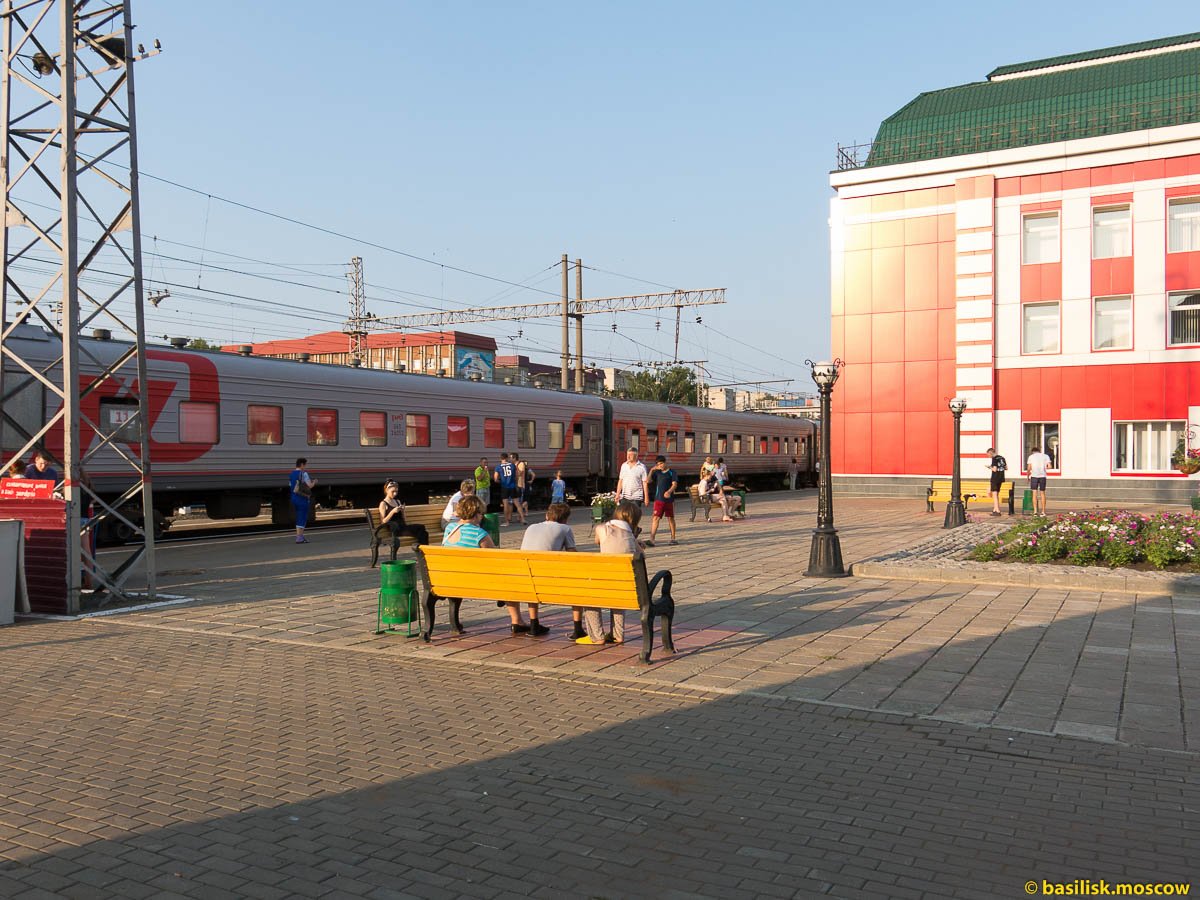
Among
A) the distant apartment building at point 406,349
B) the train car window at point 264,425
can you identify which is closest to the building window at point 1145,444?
the train car window at point 264,425

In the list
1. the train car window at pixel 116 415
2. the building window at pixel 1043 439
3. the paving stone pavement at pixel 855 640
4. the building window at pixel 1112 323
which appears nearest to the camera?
the paving stone pavement at pixel 855 640

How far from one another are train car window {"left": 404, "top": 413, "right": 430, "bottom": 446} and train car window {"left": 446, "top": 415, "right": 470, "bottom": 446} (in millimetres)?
846

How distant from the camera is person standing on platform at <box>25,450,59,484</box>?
42.3 ft

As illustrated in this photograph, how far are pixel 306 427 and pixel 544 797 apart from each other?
17748mm

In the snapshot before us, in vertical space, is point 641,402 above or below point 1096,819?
above

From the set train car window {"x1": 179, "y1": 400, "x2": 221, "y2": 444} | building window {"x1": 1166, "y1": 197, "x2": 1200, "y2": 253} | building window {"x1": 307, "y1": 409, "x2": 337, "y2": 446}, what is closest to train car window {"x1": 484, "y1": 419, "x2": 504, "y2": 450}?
building window {"x1": 307, "y1": 409, "x2": 337, "y2": 446}

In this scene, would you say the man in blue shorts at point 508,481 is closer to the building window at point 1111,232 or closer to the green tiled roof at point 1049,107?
the green tiled roof at point 1049,107

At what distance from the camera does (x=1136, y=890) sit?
4023mm

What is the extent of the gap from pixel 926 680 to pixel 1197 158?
89.9 feet

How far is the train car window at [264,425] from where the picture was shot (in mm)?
20420

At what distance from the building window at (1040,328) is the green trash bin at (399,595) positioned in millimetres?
26525

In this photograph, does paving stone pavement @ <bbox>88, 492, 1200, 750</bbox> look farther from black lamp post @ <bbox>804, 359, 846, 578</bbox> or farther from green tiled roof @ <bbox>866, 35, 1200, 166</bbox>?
green tiled roof @ <bbox>866, 35, 1200, 166</bbox>

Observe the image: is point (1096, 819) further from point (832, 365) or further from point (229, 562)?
point (229, 562)

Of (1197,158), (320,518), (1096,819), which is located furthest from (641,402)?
(1096,819)
